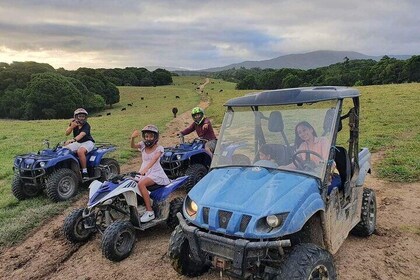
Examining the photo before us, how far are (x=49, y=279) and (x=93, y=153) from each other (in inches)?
178

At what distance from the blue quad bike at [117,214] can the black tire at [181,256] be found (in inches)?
50.1

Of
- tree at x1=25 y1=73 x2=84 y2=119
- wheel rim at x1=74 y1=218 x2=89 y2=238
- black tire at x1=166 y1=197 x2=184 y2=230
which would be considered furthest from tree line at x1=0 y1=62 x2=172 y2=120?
black tire at x1=166 y1=197 x2=184 y2=230

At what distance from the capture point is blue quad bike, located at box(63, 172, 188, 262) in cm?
559

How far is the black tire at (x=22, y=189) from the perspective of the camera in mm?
8867

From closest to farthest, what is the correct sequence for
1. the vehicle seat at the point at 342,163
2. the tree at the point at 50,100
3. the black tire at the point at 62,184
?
the vehicle seat at the point at 342,163 → the black tire at the point at 62,184 → the tree at the point at 50,100

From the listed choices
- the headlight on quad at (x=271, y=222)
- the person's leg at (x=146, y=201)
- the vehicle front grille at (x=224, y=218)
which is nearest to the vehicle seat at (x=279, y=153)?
the headlight on quad at (x=271, y=222)

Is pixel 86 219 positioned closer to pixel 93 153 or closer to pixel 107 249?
pixel 107 249

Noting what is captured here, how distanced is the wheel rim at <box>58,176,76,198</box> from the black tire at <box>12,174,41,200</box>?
59cm

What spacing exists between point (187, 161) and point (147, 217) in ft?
9.66

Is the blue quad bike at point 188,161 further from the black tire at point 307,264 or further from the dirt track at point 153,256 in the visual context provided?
the black tire at point 307,264

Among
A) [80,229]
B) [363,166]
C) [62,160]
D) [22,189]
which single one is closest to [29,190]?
[22,189]

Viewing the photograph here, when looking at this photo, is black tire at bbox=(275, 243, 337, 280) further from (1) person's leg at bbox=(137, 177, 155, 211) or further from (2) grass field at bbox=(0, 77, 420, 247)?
(2) grass field at bbox=(0, 77, 420, 247)

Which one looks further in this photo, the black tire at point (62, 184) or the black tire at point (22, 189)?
the black tire at point (22, 189)

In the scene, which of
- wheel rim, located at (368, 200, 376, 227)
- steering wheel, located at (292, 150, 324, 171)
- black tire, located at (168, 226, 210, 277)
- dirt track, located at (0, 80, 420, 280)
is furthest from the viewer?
wheel rim, located at (368, 200, 376, 227)
